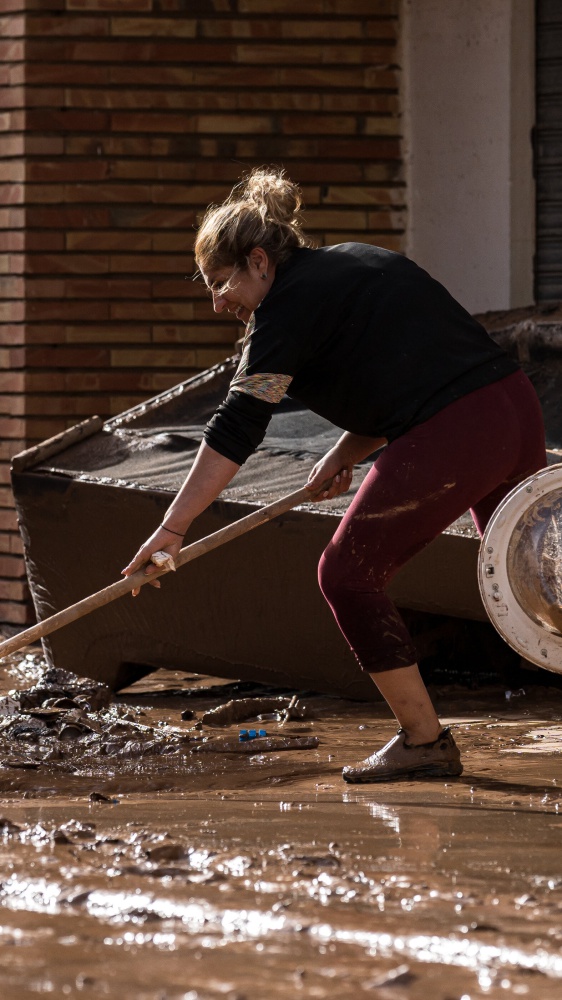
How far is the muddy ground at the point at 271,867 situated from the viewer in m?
2.28

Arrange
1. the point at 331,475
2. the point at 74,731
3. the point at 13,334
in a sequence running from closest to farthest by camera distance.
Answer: the point at 331,475, the point at 74,731, the point at 13,334

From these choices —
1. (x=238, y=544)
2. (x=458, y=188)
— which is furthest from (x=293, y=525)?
(x=458, y=188)

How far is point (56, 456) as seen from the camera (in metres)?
6.01

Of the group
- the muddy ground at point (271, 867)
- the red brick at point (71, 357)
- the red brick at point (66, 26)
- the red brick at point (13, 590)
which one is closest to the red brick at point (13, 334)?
the red brick at point (71, 357)

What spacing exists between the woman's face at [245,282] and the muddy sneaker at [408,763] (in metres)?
1.29

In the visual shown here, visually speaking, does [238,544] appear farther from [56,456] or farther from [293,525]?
[56,456]

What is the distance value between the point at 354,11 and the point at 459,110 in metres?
0.75

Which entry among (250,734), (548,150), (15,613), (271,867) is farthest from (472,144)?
(271,867)

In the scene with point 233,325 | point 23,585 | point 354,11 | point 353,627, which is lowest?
point 23,585

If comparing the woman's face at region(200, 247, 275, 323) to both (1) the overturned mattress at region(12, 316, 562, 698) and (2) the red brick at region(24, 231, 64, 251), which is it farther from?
(2) the red brick at region(24, 231, 64, 251)

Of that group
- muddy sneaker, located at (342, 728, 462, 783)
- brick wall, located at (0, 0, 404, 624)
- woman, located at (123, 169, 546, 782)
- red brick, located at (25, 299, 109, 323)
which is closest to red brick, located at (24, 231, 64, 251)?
brick wall, located at (0, 0, 404, 624)

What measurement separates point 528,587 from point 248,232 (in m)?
1.28

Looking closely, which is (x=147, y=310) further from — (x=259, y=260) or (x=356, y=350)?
(x=356, y=350)

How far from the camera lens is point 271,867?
9.39ft
